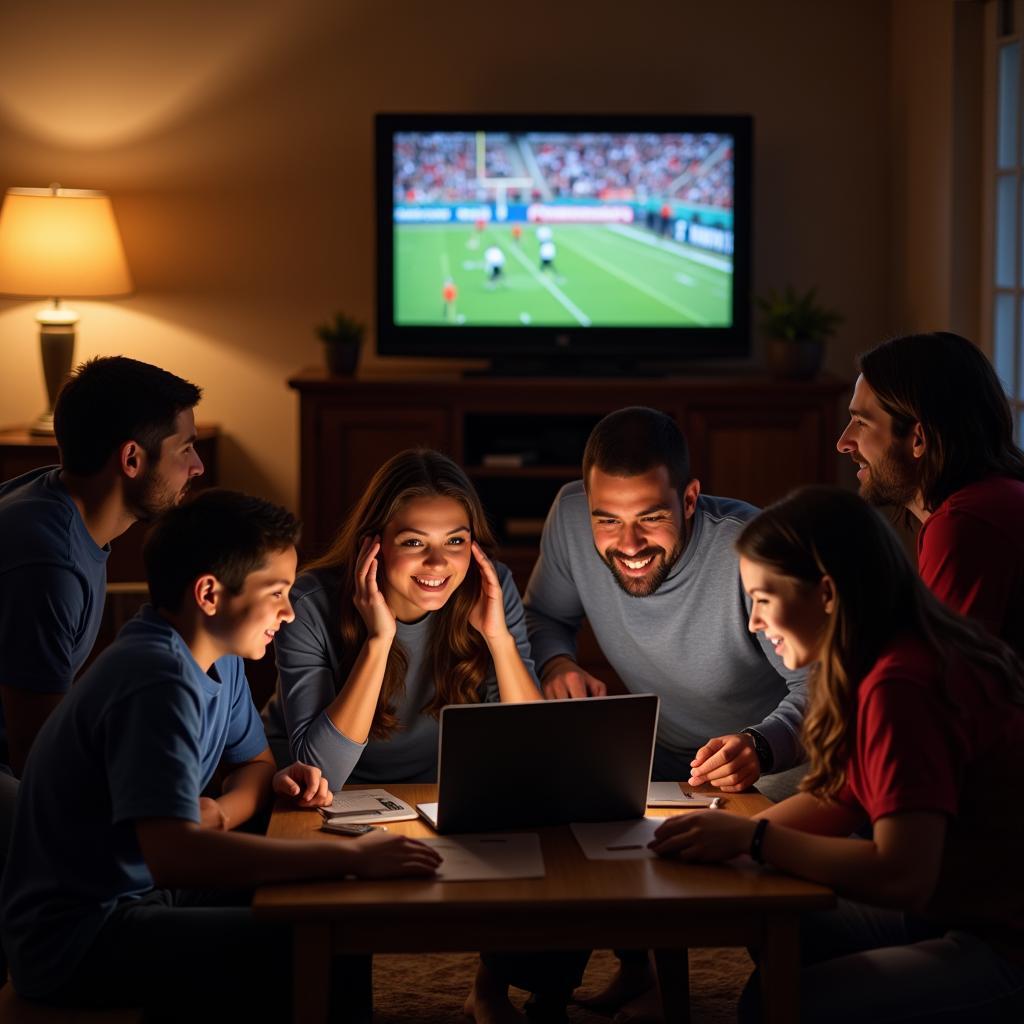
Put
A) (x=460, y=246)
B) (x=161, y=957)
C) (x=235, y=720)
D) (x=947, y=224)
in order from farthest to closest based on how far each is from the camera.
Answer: (x=460, y=246)
(x=947, y=224)
(x=235, y=720)
(x=161, y=957)

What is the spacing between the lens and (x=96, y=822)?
1.90 m

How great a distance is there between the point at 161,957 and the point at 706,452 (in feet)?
11.6

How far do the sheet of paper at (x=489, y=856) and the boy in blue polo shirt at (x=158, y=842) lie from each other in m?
0.05

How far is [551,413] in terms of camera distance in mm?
5207

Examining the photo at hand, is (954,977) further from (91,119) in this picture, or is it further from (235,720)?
(91,119)

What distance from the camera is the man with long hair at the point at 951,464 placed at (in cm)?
228

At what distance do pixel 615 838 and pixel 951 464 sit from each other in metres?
0.89

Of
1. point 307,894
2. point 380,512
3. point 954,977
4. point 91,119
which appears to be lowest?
point 954,977

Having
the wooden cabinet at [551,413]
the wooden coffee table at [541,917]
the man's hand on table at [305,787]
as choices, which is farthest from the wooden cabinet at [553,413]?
the wooden coffee table at [541,917]

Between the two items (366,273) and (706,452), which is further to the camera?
(366,273)

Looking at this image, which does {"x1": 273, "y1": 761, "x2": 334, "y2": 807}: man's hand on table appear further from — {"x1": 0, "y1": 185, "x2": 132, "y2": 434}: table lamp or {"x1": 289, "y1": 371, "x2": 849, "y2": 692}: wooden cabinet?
{"x1": 0, "y1": 185, "x2": 132, "y2": 434}: table lamp

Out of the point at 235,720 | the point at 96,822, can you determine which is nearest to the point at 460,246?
the point at 235,720

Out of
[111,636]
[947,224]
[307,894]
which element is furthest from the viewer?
[947,224]

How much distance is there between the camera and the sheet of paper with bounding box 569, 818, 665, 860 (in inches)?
75.2
